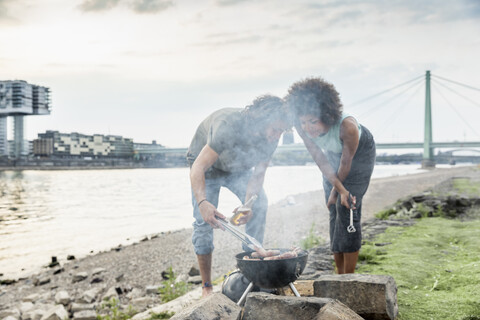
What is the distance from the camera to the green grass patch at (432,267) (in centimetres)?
270

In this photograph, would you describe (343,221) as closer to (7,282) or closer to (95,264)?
(95,264)

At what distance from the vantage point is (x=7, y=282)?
6.80 metres

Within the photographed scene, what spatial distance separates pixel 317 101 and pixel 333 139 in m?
0.35

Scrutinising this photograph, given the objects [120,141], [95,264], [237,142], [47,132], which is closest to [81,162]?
[120,141]

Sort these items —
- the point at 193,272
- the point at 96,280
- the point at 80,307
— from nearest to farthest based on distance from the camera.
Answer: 1. the point at 80,307
2. the point at 193,272
3. the point at 96,280

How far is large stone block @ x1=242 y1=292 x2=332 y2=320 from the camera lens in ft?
7.25

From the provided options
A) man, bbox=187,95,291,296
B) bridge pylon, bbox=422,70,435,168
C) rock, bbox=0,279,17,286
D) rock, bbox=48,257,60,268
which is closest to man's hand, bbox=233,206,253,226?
man, bbox=187,95,291,296

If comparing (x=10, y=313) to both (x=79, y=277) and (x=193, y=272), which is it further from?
(x=193, y=272)

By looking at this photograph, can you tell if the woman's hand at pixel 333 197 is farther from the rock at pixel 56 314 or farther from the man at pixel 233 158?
the rock at pixel 56 314

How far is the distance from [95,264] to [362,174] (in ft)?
19.2

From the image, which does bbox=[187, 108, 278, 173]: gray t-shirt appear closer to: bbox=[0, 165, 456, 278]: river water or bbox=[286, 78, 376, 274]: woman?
bbox=[286, 78, 376, 274]: woman

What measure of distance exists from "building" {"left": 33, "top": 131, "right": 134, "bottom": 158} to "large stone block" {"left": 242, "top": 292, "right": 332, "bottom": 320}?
73811mm

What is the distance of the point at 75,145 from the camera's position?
81250mm

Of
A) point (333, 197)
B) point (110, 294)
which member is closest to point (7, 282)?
point (110, 294)
